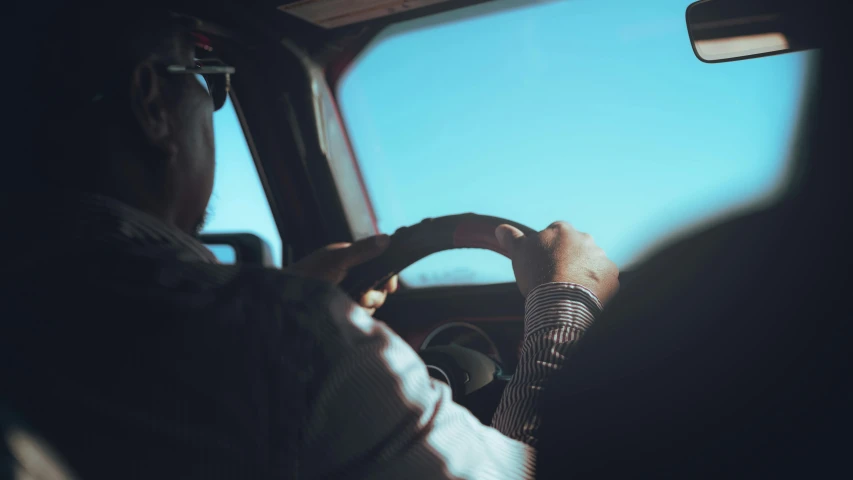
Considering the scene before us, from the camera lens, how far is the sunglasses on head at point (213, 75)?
3.79 feet

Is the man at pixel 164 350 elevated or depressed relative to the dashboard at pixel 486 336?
elevated

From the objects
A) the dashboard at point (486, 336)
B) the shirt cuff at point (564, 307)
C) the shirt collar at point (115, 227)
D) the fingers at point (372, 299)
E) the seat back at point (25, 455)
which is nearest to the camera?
the seat back at point (25, 455)

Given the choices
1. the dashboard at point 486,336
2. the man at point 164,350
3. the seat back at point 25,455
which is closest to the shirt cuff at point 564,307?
the man at point 164,350

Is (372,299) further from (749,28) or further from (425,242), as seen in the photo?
(749,28)

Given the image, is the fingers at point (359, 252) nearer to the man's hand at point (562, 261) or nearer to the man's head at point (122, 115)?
the man's hand at point (562, 261)

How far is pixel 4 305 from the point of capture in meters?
0.84

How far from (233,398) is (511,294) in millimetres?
1276

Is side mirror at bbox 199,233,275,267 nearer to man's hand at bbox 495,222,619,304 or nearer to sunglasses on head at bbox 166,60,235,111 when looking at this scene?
sunglasses on head at bbox 166,60,235,111

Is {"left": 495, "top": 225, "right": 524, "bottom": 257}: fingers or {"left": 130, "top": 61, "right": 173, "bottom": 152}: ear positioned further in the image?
{"left": 495, "top": 225, "right": 524, "bottom": 257}: fingers

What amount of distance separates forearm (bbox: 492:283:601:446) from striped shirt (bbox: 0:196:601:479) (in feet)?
1.09

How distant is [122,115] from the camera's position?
3.51ft

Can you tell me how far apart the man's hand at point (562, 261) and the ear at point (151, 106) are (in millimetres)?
709

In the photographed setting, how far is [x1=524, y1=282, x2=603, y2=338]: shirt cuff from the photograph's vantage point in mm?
1291

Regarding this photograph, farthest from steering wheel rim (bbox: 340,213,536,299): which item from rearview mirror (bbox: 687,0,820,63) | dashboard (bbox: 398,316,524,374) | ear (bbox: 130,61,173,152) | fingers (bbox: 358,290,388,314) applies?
ear (bbox: 130,61,173,152)
